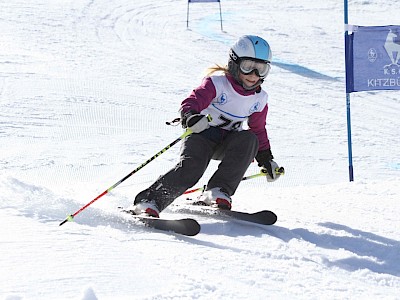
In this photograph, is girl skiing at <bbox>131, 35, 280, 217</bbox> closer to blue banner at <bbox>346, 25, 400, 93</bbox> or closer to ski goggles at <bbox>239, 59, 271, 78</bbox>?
ski goggles at <bbox>239, 59, 271, 78</bbox>

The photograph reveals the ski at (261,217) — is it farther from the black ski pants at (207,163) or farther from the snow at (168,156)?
the black ski pants at (207,163)

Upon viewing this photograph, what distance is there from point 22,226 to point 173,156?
4629mm

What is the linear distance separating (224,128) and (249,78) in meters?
0.35

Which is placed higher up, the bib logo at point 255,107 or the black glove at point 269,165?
the bib logo at point 255,107

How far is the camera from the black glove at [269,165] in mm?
4629

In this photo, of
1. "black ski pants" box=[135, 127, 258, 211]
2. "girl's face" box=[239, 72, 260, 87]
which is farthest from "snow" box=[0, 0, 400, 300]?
"girl's face" box=[239, 72, 260, 87]

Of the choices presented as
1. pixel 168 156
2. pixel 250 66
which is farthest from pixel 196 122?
pixel 168 156

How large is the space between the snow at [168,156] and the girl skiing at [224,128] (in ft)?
0.82

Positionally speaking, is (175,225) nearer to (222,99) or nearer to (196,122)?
(196,122)

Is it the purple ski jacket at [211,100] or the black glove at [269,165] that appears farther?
the black glove at [269,165]

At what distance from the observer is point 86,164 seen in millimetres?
7266

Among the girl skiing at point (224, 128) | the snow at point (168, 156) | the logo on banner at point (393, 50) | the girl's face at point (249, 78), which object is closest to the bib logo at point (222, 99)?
the girl skiing at point (224, 128)

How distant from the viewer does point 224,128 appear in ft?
14.9

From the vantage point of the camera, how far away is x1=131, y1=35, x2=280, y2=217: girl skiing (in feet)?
13.5
